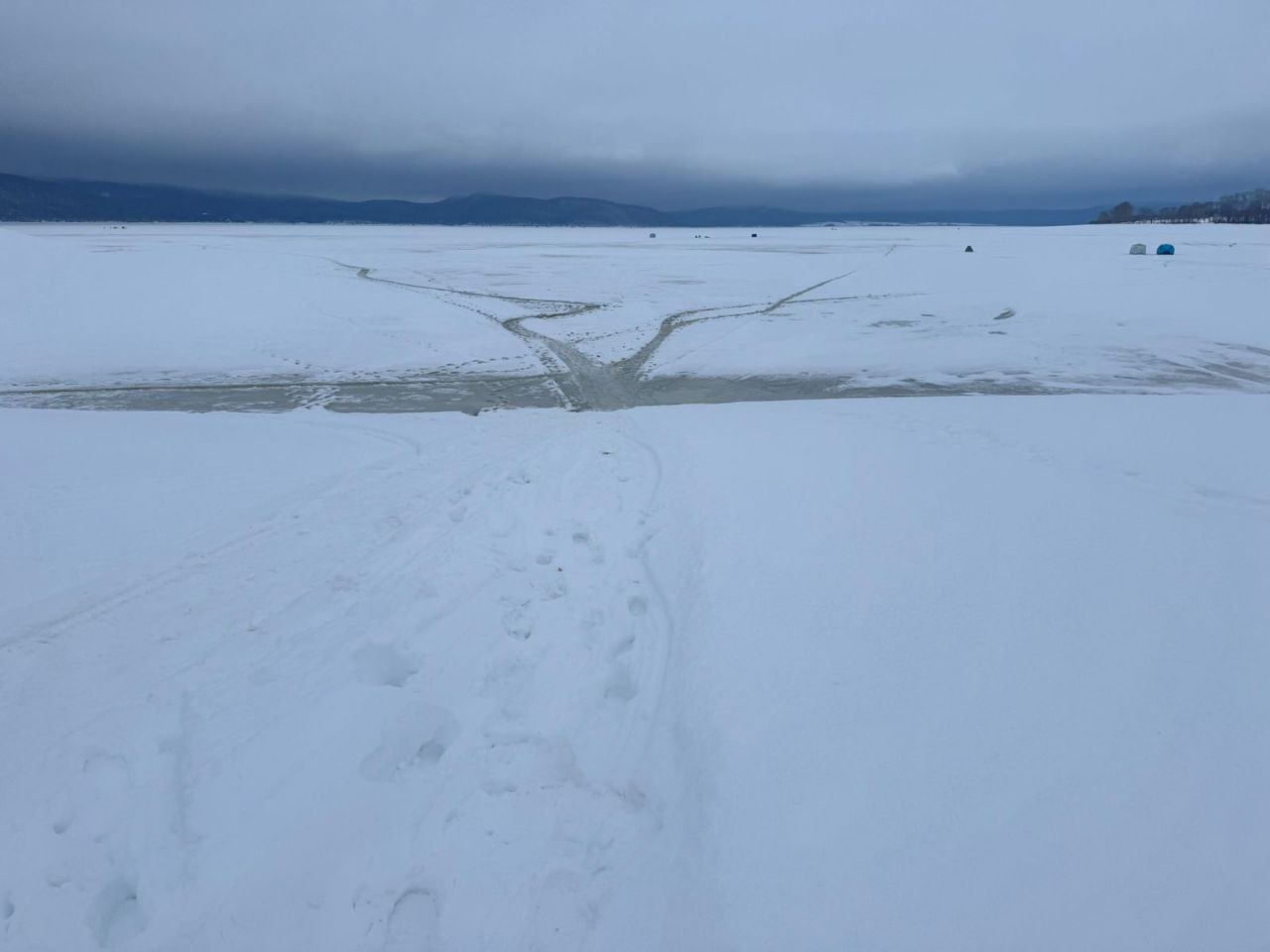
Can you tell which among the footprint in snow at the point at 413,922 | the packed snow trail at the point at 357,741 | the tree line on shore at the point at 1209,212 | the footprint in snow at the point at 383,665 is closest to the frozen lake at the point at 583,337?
the packed snow trail at the point at 357,741

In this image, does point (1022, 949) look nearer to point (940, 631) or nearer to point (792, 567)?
point (940, 631)

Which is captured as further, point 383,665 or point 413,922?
point 383,665

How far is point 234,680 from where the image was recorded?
4250 millimetres

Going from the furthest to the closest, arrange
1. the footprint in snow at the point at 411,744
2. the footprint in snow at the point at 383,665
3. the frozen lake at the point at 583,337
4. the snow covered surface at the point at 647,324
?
the snow covered surface at the point at 647,324 → the frozen lake at the point at 583,337 → the footprint in snow at the point at 383,665 → the footprint in snow at the point at 411,744

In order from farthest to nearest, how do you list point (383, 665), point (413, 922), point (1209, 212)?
1. point (1209, 212)
2. point (383, 665)
3. point (413, 922)

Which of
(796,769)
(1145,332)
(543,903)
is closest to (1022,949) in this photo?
(796,769)

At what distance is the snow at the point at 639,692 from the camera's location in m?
2.98

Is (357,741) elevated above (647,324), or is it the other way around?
(647,324)

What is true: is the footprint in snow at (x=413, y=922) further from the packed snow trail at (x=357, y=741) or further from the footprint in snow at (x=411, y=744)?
the footprint in snow at (x=411, y=744)

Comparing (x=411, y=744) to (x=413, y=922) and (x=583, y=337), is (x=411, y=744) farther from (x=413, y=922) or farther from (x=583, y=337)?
(x=583, y=337)

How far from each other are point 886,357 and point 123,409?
13.1 metres

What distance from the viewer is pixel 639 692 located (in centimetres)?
432

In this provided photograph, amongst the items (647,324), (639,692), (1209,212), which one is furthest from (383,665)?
(1209,212)

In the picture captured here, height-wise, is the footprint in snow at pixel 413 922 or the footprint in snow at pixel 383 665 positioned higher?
the footprint in snow at pixel 383 665
